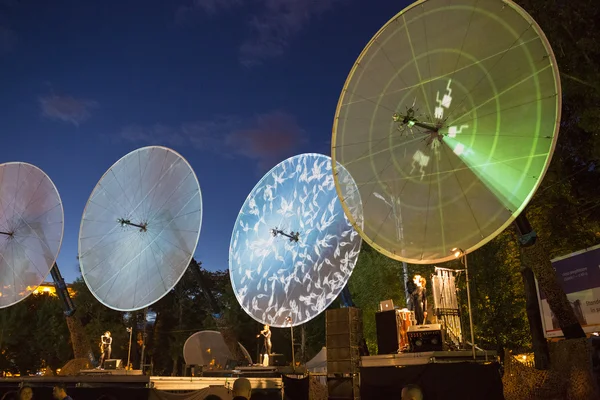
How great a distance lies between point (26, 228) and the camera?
26.2 metres

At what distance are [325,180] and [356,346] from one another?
834cm

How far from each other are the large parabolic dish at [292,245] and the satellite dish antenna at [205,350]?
987 cm

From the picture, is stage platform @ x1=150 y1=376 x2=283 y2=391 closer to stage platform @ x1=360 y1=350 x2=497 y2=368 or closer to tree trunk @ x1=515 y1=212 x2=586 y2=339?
stage platform @ x1=360 y1=350 x2=497 y2=368

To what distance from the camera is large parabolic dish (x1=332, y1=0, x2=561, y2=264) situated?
1117cm

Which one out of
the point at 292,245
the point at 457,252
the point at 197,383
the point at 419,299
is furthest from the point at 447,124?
the point at 292,245

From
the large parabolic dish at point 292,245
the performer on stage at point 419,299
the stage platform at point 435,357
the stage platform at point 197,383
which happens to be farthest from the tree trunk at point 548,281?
the stage platform at point 197,383

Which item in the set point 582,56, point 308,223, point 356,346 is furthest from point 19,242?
point 582,56

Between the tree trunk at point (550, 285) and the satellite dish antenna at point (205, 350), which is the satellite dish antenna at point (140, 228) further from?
the tree trunk at point (550, 285)

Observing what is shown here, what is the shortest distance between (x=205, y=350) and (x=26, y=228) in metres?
13.0

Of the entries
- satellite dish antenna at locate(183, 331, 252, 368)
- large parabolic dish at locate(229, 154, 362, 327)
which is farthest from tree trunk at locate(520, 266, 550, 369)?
satellite dish antenna at locate(183, 331, 252, 368)

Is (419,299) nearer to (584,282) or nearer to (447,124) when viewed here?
(447,124)

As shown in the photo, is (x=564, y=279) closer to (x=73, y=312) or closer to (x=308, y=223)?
(x=308, y=223)

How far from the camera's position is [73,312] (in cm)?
2788

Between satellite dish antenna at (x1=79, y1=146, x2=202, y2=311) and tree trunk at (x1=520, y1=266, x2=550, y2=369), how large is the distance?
1563 centimetres
